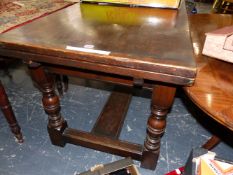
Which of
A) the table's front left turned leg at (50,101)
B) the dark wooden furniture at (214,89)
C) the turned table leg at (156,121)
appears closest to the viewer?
the dark wooden furniture at (214,89)

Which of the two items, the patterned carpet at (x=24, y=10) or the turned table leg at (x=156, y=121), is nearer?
the turned table leg at (x=156, y=121)

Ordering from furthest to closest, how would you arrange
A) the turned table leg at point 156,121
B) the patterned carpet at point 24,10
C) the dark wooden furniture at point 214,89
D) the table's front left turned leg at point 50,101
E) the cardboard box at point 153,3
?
the cardboard box at point 153,3, the patterned carpet at point 24,10, the table's front left turned leg at point 50,101, the turned table leg at point 156,121, the dark wooden furniture at point 214,89

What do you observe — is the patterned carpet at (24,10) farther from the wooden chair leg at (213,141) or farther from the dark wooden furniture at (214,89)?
the wooden chair leg at (213,141)

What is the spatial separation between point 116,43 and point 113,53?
0.09 meters

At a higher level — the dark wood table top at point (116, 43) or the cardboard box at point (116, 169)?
the dark wood table top at point (116, 43)

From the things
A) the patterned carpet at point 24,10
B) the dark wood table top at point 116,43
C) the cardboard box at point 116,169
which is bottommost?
the cardboard box at point 116,169

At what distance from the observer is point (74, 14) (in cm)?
108

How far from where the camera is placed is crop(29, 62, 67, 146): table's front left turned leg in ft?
3.11

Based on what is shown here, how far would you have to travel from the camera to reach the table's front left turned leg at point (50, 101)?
95 cm

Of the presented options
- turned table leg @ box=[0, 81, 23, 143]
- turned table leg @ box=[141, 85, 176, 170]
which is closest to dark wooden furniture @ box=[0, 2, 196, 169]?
turned table leg @ box=[141, 85, 176, 170]

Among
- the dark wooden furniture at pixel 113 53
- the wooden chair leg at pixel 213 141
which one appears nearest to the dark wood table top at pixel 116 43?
the dark wooden furniture at pixel 113 53

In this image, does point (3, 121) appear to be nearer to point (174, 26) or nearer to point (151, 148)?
point (151, 148)

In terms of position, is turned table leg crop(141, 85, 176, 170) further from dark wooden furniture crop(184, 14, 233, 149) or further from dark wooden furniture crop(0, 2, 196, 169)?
dark wooden furniture crop(184, 14, 233, 149)

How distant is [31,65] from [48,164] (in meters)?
0.69
